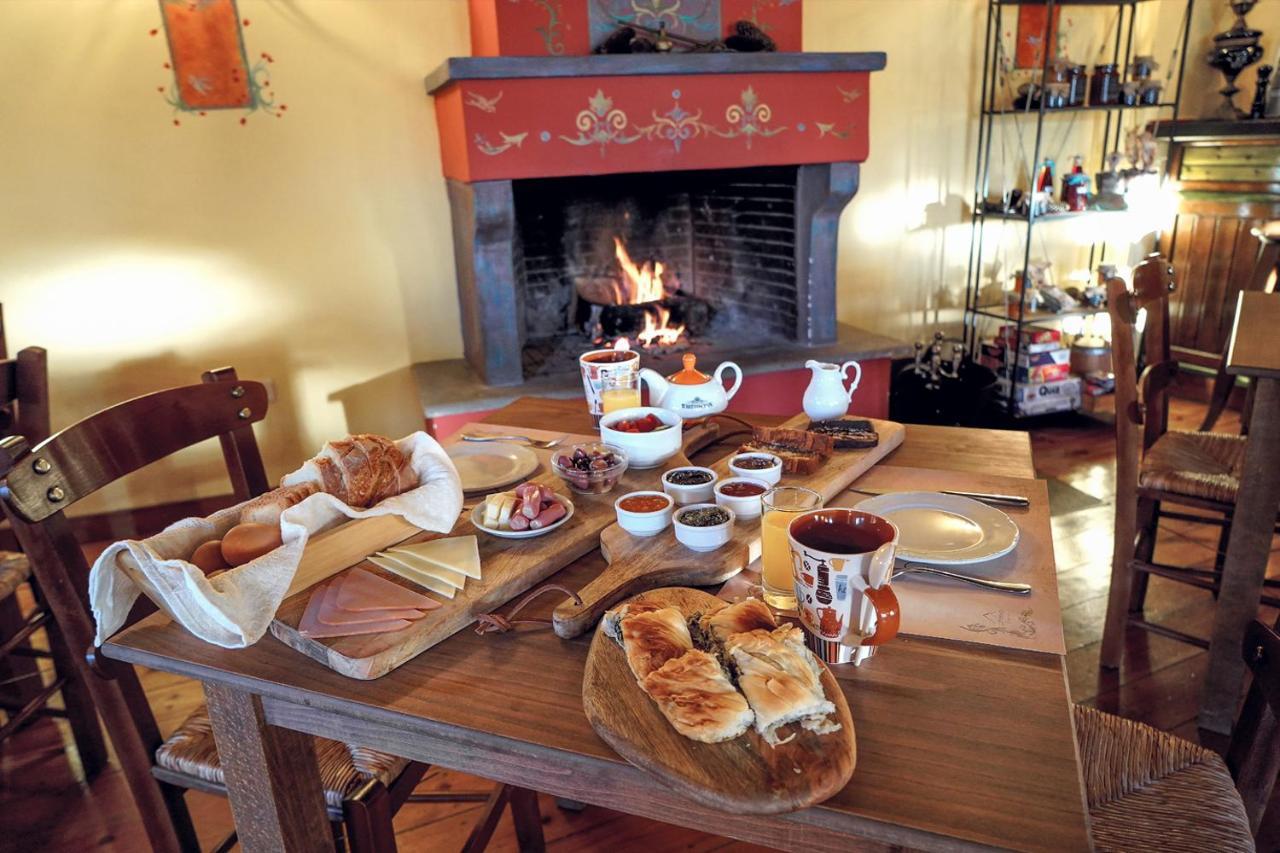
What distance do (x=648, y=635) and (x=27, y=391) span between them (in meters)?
1.50

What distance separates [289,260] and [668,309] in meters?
1.33

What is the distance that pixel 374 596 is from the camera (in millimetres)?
969

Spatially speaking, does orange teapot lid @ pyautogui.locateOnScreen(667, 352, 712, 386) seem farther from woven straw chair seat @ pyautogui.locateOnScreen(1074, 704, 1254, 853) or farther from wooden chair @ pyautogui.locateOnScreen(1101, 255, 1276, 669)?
wooden chair @ pyautogui.locateOnScreen(1101, 255, 1276, 669)

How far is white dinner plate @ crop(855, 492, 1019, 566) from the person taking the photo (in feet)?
3.35

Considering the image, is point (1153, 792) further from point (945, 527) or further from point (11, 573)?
point (11, 573)

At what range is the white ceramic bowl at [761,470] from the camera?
1183 mm

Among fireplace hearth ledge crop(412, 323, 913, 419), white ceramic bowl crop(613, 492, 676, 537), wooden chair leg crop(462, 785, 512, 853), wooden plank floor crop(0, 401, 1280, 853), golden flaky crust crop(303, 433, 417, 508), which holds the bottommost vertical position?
wooden plank floor crop(0, 401, 1280, 853)

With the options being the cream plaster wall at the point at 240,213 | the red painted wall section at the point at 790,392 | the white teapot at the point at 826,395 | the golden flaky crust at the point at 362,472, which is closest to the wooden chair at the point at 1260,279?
the red painted wall section at the point at 790,392

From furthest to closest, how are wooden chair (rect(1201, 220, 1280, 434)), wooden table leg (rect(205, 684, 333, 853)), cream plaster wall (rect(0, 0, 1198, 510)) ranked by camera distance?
1. wooden chair (rect(1201, 220, 1280, 434))
2. cream plaster wall (rect(0, 0, 1198, 510))
3. wooden table leg (rect(205, 684, 333, 853))

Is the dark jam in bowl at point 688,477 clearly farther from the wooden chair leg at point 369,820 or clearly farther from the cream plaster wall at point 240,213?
the cream plaster wall at point 240,213

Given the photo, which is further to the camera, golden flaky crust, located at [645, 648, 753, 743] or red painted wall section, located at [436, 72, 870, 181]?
red painted wall section, located at [436, 72, 870, 181]

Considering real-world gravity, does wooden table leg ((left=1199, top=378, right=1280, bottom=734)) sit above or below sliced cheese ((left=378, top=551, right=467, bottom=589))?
below

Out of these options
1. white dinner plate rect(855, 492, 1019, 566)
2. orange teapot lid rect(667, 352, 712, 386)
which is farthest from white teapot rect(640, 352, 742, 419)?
white dinner plate rect(855, 492, 1019, 566)

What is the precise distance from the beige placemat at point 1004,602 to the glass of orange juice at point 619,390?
59cm
